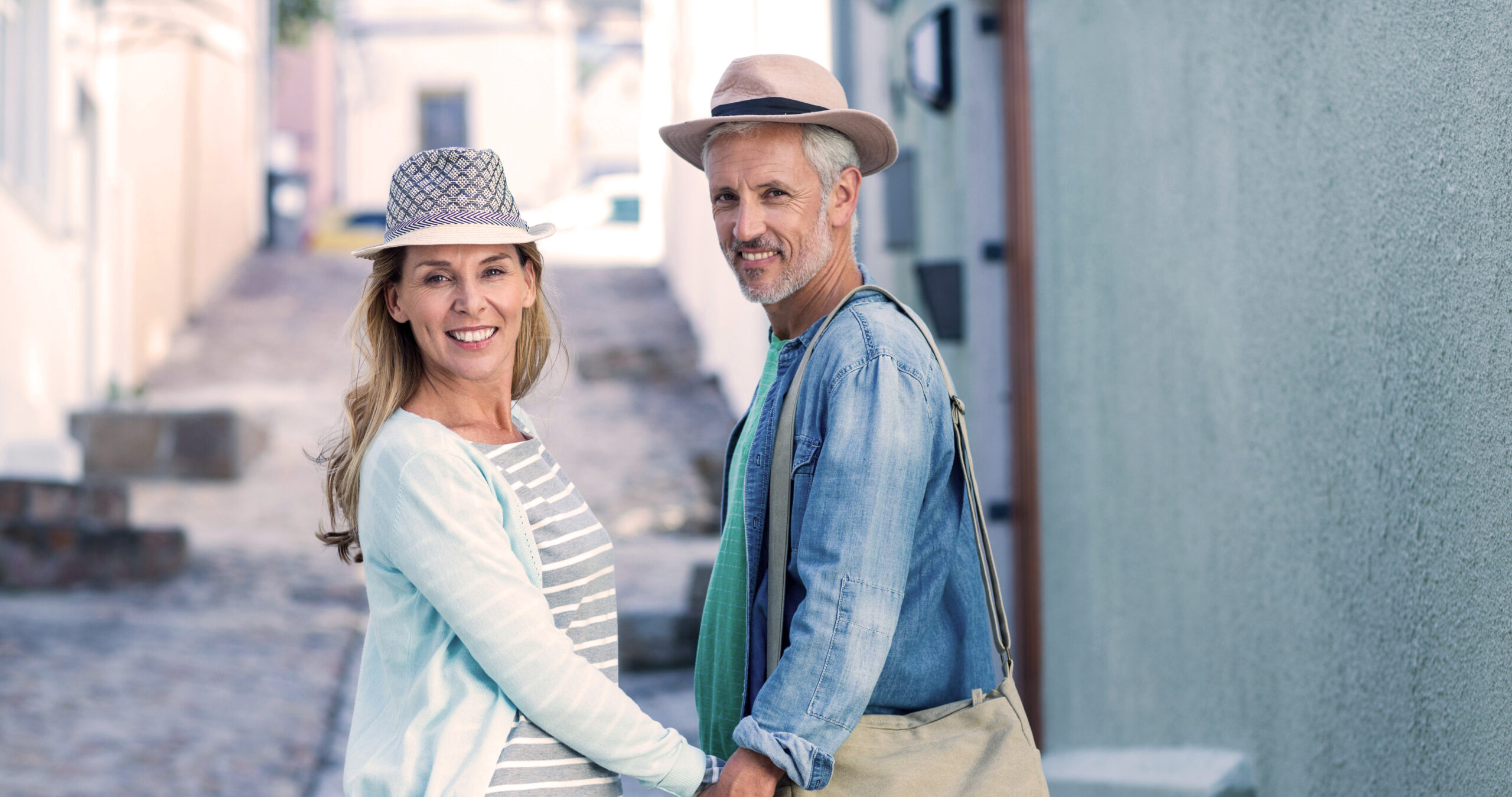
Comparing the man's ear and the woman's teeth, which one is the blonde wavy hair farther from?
the man's ear

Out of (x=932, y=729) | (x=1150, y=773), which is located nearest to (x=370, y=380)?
(x=932, y=729)

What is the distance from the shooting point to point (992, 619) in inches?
83.3

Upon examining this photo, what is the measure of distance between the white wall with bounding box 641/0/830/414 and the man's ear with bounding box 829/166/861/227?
390 cm

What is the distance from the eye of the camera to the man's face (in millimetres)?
2227

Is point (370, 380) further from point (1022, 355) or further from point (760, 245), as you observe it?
point (1022, 355)

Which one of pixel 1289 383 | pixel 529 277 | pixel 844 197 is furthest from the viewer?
pixel 1289 383

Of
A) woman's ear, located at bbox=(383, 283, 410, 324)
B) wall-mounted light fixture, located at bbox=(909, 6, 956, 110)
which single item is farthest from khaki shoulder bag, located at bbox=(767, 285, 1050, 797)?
wall-mounted light fixture, located at bbox=(909, 6, 956, 110)

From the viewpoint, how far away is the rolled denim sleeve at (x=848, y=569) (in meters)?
1.95

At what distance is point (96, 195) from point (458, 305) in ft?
36.1

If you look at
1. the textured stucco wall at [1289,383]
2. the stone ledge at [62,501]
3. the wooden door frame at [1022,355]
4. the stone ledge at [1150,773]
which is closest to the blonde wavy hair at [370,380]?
the textured stucco wall at [1289,383]

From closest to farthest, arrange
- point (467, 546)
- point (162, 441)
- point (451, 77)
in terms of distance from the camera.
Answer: point (467, 546), point (162, 441), point (451, 77)

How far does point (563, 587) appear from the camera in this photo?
6.57 feet

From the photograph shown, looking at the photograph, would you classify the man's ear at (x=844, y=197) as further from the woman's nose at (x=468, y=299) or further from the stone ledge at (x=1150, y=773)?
the stone ledge at (x=1150, y=773)

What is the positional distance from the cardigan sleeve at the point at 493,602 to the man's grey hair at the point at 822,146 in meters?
0.70
